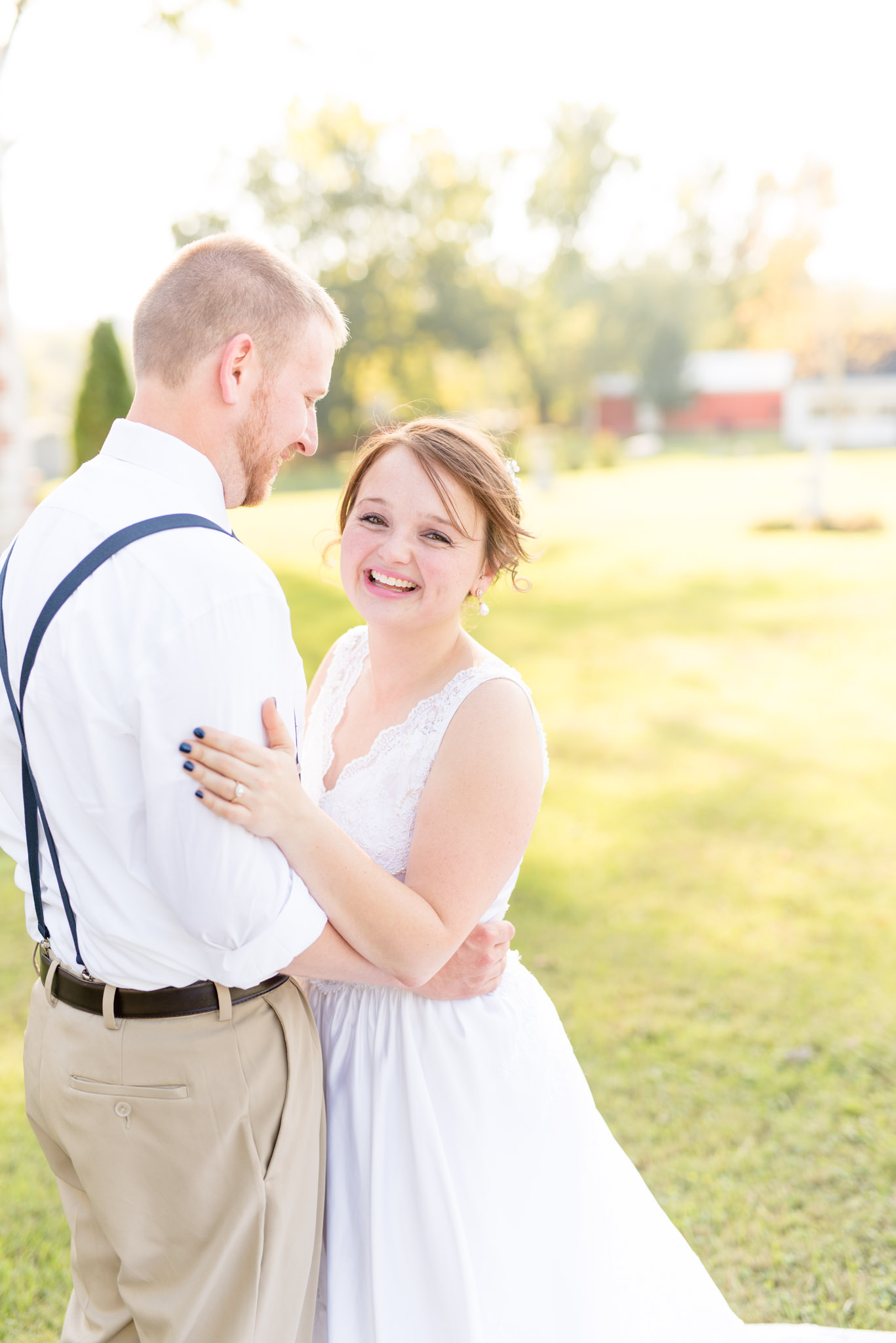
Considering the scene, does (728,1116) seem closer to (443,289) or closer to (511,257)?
(443,289)

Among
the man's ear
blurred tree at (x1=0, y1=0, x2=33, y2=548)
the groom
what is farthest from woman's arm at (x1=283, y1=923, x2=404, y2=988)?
blurred tree at (x1=0, y1=0, x2=33, y2=548)

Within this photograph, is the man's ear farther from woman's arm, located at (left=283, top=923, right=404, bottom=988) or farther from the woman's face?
woman's arm, located at (left=283, top=923, right=404, bottom=988)

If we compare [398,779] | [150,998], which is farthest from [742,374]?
[150,998]

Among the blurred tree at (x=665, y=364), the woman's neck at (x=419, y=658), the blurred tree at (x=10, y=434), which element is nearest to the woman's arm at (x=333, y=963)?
the woman's neck at (x=419, y=658)

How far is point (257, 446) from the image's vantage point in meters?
1.88

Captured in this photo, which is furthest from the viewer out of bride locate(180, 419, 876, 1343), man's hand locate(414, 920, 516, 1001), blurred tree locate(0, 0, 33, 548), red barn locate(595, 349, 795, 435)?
red barn locate(595, 349, 795, 435)

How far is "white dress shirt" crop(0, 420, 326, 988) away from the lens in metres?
1.58

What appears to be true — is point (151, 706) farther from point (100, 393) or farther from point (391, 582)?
point (100, 393)

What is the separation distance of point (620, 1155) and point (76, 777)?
170 cm

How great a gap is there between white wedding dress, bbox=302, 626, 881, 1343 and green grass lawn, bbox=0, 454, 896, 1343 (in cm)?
76

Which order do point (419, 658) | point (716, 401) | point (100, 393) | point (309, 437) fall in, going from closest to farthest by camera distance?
point (309, 437), point (419, 658), point (100, 393), point (716, 401)

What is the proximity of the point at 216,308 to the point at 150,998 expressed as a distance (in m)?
1.18

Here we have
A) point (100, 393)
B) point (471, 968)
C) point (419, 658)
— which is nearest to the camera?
point (471, 968)

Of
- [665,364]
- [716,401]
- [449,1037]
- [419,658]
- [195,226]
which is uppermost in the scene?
[195,226]
